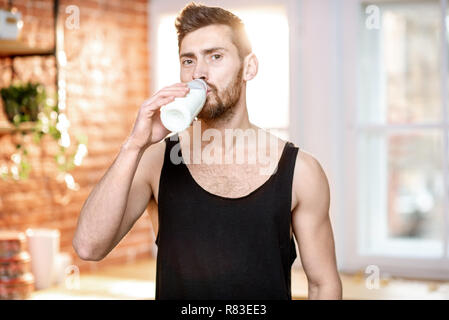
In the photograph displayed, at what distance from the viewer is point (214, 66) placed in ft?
4.52

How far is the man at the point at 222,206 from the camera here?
4.47 feet

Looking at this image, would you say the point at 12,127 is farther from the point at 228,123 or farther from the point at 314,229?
the point at 314,229

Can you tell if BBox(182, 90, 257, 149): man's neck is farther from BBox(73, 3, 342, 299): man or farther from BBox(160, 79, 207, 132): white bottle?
BBox(160, 79, 207, 132): white bottle

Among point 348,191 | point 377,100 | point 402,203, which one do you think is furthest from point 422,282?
point 402,203

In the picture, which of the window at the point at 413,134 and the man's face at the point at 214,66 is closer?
the man's face at the point at 214,66

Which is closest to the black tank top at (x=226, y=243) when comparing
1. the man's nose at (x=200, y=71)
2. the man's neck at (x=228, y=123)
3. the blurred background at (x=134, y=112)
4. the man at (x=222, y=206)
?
the man at (x=222, y=206)

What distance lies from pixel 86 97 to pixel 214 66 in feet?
4.75

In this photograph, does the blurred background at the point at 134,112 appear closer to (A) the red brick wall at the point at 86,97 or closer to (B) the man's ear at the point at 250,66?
(A) the red brick wall at the point at 86,97

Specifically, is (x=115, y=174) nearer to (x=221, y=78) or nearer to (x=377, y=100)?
(x=221, y=78)

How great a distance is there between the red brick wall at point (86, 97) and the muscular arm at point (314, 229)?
1.25 meters

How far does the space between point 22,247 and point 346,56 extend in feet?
4.64

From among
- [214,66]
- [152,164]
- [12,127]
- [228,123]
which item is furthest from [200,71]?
[12,127]

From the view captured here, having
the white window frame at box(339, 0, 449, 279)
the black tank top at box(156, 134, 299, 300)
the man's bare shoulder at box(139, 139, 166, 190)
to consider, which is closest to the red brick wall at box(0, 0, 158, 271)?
the white window frame at box(339, 0, 449, 279)

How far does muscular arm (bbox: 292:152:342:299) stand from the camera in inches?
56.0
